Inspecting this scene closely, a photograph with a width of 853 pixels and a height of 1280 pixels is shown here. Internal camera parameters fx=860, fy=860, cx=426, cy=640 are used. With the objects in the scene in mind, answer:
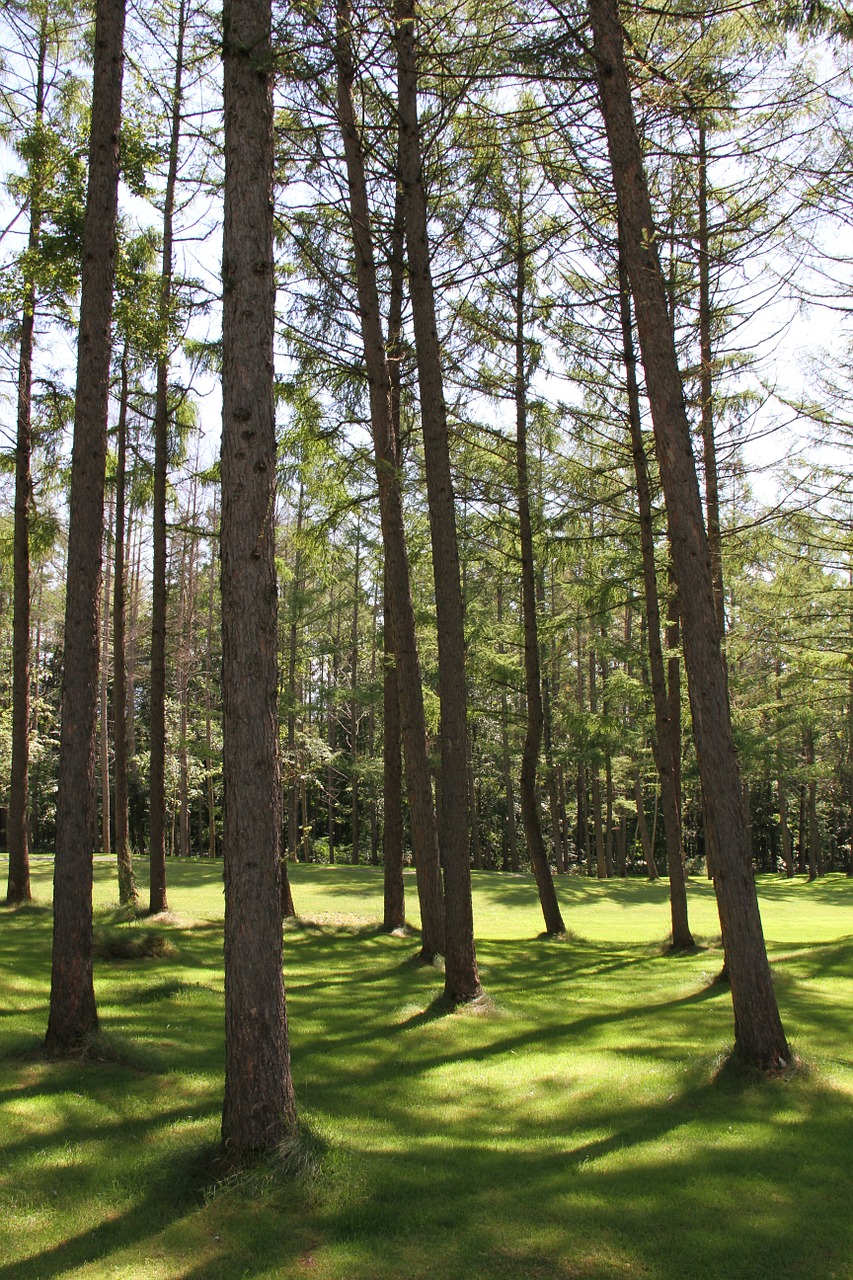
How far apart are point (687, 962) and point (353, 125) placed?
1125 cm

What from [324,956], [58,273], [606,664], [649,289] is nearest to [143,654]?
[606,664]

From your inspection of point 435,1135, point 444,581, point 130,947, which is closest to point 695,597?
point 444,581

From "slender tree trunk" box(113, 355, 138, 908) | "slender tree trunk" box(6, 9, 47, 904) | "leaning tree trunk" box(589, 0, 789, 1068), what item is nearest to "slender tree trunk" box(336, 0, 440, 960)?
"leaning tree trunk" box(589, 0, 789, 1068)

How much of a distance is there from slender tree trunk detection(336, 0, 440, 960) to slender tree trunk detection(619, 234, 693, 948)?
3805mm

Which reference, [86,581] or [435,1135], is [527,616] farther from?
[435,1135]

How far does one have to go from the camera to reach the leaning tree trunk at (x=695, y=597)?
20.8 feet

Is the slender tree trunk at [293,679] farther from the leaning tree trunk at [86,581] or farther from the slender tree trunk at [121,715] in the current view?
the leaning tree trunk at [86,581]

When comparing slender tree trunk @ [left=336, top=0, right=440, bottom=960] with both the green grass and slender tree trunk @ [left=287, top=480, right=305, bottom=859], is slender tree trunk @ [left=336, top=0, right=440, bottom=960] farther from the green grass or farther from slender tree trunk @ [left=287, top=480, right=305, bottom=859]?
slender tree trunk @ [left=287, top=480, right=305, bottom=859]

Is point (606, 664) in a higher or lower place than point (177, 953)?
higher

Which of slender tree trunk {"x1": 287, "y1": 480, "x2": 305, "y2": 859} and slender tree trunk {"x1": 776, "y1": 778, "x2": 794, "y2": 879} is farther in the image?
slender tree trunk {"x1": 776, "y1": 778, "x2": 794, "y2": 879}

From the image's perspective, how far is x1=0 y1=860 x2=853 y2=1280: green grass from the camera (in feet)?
12.9

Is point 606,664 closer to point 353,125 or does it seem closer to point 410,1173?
point 353,125

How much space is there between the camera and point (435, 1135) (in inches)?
220

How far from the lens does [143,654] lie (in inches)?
1297
